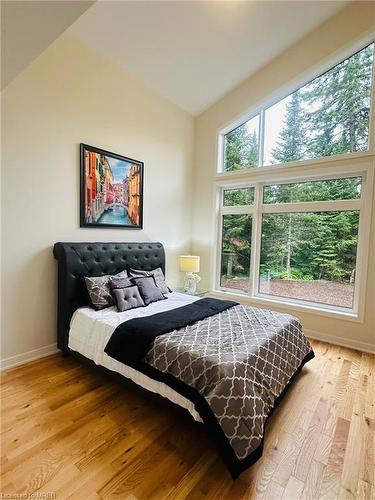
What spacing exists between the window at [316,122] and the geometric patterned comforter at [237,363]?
7.97 ft

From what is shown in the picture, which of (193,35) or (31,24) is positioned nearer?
(31,24)

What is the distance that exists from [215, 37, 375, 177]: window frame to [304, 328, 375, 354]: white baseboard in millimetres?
2243

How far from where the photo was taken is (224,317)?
243 cm

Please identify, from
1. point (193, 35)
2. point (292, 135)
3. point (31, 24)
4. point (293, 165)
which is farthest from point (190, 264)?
point (31, 24)

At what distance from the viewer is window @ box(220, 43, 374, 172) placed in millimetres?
3135

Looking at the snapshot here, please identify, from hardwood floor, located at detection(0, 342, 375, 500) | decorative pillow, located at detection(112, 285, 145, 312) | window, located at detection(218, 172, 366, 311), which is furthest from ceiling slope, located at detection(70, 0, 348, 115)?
hardwood floor, located at detection(0, 342, 375, 500)

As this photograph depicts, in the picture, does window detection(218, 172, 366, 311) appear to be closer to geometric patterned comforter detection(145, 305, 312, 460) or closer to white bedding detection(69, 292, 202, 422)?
geometric patterned comforter detection(145, 305, 312, 460)

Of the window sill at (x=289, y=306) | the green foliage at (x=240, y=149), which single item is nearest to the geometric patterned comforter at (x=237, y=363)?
the window sill at (x=289, y=306)

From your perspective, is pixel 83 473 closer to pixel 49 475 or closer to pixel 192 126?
pixel 49 475

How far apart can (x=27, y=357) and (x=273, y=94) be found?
4.50 meters

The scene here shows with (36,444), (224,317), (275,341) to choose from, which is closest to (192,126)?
(224,317)

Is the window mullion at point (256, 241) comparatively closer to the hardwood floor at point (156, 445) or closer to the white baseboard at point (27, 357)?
the hardwood floor at point (156, 445)

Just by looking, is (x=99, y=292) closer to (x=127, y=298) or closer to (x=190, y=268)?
(x=127, y=298)

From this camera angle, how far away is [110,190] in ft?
10.6
